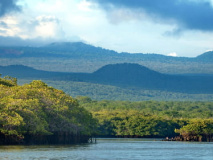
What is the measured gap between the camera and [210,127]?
→ 380ft

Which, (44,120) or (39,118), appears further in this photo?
(44,120)

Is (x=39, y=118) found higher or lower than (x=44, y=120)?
higher

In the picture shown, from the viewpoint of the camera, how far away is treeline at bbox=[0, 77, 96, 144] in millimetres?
74312

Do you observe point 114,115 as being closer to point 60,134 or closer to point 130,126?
point 130,126

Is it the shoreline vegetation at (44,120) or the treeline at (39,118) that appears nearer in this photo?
the treeline at (39,118)

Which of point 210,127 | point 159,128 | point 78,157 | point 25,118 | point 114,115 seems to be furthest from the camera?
point 114,115

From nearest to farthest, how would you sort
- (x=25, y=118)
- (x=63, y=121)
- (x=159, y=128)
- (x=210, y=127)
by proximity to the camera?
(x=25, y=118)
(x=63, y=121)
(x=210, y=127)
(x=159, y=128)

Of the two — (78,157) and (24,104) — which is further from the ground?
(24,104)

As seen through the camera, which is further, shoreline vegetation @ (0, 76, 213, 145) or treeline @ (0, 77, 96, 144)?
shoreline vegetation @ (0, 76, 213, 145)

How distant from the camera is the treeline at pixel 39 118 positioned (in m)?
74.3

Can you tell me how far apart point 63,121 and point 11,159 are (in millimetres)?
29470

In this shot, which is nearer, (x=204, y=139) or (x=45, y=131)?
(x=45, y=131)

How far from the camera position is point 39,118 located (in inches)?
3110

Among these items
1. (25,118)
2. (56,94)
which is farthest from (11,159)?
(56,94)
